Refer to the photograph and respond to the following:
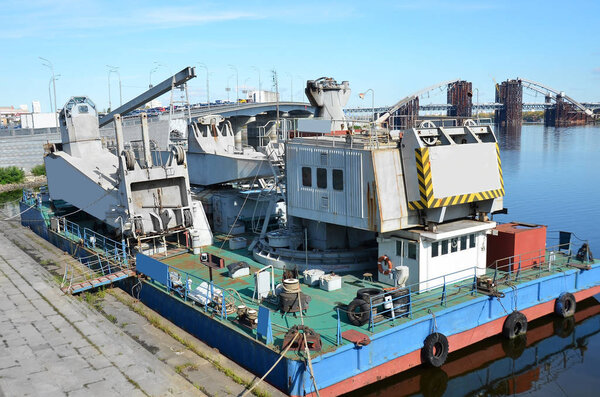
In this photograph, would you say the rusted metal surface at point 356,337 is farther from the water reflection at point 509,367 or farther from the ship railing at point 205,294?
the ship railing at point 205,294

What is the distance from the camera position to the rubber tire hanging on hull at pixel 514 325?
57.2 ft

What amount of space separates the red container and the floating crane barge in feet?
0.18

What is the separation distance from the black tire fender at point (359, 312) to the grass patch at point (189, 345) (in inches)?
126

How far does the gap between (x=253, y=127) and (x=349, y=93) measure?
8441 cm

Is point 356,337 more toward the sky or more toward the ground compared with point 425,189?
more toward the ground

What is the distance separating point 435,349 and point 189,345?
7529 millimetres

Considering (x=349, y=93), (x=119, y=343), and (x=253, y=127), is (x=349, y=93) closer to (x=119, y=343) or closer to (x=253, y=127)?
(x=119, y=343)

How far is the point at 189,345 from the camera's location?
1580 cm

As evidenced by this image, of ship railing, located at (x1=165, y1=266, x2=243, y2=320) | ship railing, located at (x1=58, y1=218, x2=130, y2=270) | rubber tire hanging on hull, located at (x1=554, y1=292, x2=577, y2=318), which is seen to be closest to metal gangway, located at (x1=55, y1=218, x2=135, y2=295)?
ship railing, located at (x1=58, y1=218, x2=130, y2=270)

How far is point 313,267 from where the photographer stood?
18828 mm

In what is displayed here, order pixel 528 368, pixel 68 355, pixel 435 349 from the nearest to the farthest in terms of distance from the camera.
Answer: pixel 68 355 < pixel 435 349 < pixel 528 368

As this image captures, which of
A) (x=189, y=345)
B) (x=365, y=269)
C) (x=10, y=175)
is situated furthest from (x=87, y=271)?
(x=10, y=175)

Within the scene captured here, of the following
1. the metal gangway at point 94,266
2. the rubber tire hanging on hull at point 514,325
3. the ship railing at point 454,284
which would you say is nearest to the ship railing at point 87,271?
the metal gangway at point 94,266

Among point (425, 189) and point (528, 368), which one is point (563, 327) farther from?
point (425, 189)
